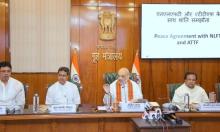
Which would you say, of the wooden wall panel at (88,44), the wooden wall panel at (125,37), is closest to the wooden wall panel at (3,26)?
the wooden wall panel at (88,44)

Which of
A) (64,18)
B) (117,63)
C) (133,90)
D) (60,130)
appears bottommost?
(60,130)

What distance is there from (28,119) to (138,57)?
332 centimetres

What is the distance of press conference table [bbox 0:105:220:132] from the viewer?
438 centimetres

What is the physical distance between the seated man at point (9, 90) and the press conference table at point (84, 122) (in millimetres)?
822

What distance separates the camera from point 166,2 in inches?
289

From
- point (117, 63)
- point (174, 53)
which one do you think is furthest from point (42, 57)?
point (174, 53)

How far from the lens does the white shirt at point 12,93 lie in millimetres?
5258

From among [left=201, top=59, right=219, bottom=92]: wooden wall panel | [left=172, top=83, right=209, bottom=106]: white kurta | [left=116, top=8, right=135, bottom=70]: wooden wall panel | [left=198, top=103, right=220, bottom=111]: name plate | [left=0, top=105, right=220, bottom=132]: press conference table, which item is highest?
[left=116, top=8, right=135, bottom=70]: wooden wall panel

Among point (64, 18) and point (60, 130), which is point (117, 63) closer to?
point (64, 18)

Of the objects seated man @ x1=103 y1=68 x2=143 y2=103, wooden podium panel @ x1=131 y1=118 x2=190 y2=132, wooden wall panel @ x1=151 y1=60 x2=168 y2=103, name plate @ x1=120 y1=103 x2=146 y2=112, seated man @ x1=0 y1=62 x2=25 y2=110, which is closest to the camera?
wooden podium panel @ x1=131 y1=118 x2=190 y2=132

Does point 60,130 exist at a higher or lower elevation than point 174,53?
lower

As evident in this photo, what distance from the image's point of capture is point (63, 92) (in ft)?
18.5

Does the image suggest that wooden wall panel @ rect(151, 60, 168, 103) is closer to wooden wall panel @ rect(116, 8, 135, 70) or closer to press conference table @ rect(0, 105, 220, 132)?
wooden wall panel @ rect(116, 8, 135, 70)

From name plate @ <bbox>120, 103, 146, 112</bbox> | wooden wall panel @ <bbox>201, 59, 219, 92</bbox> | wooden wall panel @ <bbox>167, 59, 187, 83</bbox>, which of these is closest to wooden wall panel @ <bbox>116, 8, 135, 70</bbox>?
wooden wall panel @ <bbox>167, 59, 187, 83</bbox>
